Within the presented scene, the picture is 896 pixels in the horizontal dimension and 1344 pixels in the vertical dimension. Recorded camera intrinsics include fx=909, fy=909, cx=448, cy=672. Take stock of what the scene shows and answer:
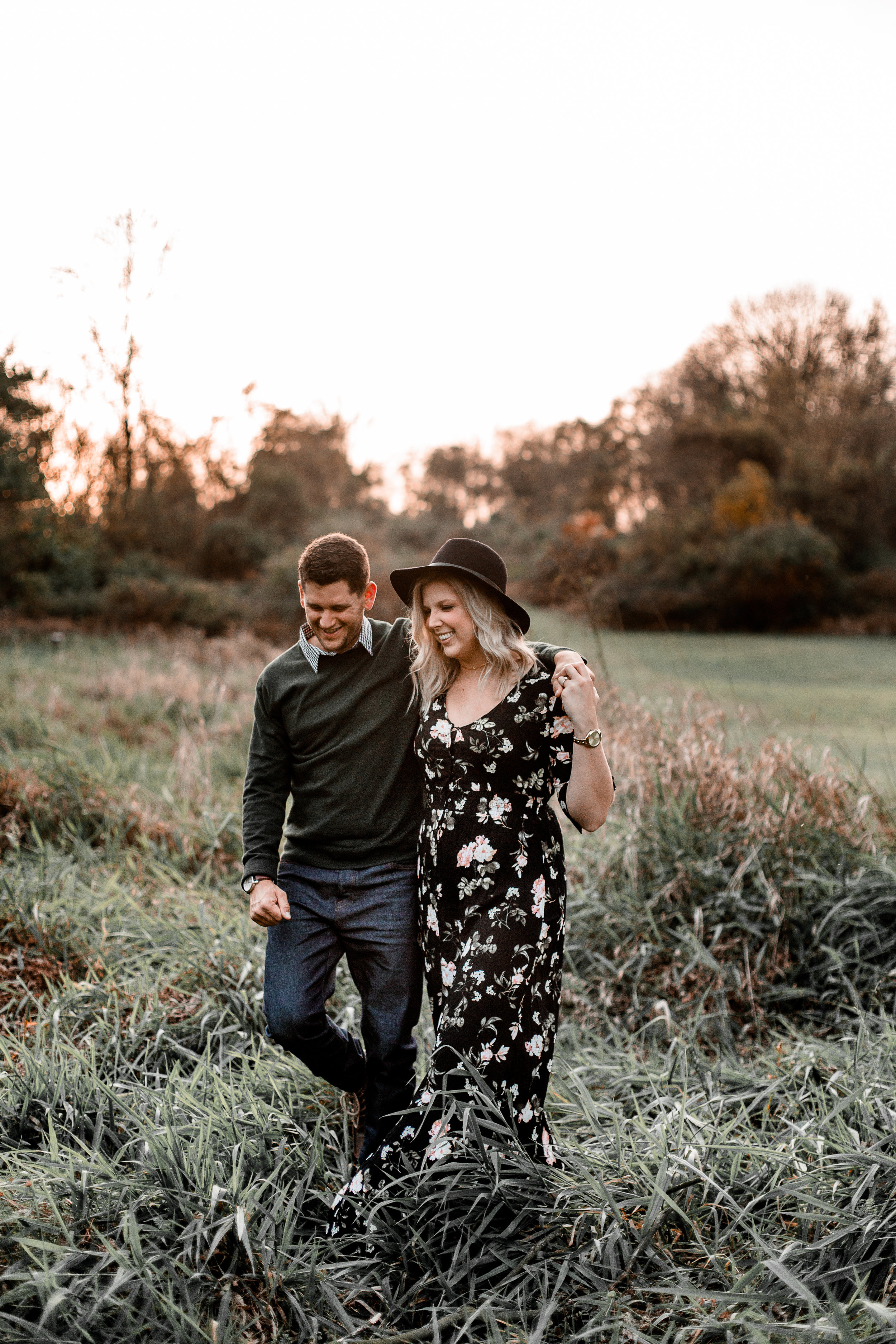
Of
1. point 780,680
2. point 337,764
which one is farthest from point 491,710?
point 780,680

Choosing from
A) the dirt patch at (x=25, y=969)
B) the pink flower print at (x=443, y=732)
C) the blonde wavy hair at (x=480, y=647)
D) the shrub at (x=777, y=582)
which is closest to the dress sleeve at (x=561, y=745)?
the blonde wavy hair at (x=480, y=647)

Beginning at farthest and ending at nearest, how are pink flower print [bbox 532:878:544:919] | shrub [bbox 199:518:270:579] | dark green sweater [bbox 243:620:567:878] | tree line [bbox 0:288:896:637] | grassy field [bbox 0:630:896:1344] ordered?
shrub [bbox 199:518:270:579] < tree line [bbox 0:288:896:637] < dark green sweater [bbox 243:620:567:878] < pink flower print [bbox 532:878:544:919] < grassy field [bbox 0:630:896:1344]

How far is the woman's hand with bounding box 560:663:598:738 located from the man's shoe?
1.30 meters

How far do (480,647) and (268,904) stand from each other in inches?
35.3

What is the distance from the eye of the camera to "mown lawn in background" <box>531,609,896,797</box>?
214 inches

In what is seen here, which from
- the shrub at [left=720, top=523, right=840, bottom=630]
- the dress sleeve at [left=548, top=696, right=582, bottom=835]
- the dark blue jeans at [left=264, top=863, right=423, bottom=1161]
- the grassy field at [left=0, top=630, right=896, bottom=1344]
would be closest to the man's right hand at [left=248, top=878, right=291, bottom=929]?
the dark blue jeans at [left=264, top=863, right=423, bottom=1161]

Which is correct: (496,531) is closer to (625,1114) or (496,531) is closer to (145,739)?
(145,739)

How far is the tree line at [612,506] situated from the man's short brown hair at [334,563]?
265 cm

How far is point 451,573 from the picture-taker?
97.3 inches

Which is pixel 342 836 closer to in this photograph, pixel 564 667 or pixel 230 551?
pixel 564 667

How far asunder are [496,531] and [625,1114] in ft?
71.6

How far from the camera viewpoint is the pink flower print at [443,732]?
2422 millimetres

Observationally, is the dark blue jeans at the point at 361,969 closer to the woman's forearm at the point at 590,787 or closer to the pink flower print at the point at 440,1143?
the pink flower print at the point at 440,1143

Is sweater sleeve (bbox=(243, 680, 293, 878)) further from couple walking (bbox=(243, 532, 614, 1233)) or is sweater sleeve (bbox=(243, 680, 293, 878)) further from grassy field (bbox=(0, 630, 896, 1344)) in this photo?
grassy field (bbox=(0, 630, 896, 1344))
